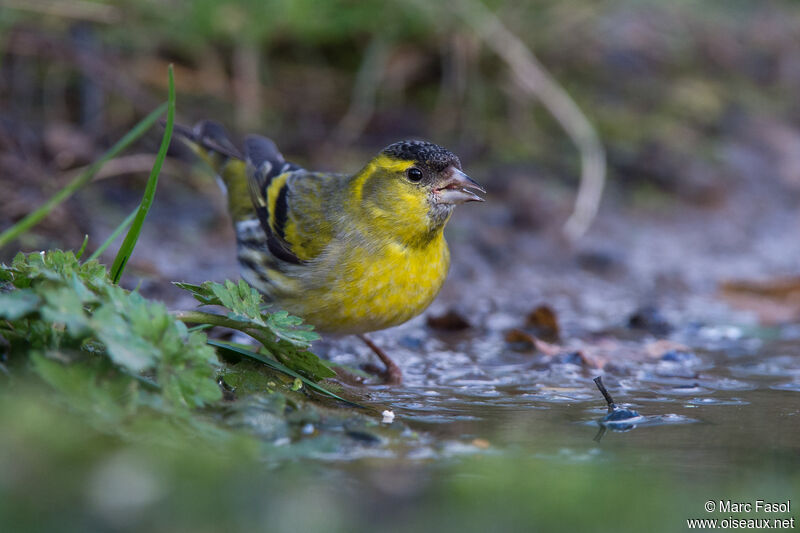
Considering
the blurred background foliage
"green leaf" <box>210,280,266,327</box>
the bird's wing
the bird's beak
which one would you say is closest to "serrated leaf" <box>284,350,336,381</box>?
"green leaf" <box>210,280,266,327</box>

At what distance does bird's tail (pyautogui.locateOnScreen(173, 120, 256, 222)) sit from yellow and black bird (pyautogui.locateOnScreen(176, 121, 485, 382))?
498 millimetres

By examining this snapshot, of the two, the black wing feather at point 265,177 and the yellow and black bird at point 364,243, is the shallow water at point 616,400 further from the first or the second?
the black wing feather at point 265,177

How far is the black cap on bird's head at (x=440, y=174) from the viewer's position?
420 cm

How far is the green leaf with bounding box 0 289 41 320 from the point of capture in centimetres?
239

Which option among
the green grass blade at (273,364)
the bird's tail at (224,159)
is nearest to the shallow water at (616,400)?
the green grass blade at (273,364)

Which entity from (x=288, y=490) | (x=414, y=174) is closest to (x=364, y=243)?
(x=414, y=174)

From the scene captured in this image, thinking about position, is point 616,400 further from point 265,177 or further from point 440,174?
point 265,177

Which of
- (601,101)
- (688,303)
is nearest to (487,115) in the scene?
(601,101)

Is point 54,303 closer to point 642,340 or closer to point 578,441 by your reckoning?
point 578,441

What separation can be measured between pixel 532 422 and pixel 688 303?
10.5 feet

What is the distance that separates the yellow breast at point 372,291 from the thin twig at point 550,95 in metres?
2.85

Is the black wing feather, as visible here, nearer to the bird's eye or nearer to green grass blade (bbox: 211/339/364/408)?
the bird's eye

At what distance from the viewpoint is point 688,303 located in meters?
6.01

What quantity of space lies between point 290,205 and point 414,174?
26.8 inches
